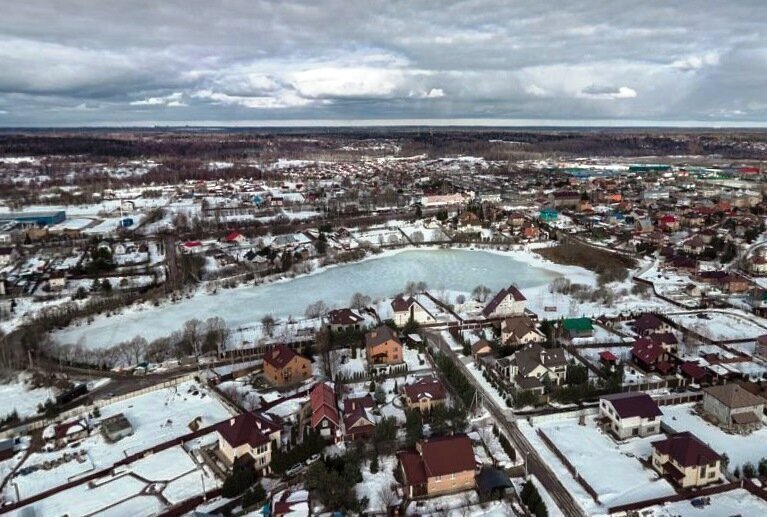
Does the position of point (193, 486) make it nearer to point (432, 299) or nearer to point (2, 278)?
point (432, 299)

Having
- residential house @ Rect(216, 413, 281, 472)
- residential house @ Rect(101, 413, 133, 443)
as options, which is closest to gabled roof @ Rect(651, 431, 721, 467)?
residential house @ Rect(216, 413, 281, 472)

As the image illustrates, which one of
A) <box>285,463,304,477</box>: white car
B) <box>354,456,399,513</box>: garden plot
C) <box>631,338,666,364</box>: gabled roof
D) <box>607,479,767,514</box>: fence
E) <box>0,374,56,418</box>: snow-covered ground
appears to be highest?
<box>631,338,666,364</box>: gabled roof

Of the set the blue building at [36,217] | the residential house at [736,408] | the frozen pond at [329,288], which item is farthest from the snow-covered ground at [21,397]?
the blue building at [36,217]

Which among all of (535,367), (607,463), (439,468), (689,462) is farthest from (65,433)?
(689,462)

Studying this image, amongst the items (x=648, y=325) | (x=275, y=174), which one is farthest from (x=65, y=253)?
(x=275, y=174)

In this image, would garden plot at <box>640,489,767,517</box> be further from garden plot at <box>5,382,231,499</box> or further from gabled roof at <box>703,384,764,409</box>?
garden plot at <box>5,382,231,499</box>

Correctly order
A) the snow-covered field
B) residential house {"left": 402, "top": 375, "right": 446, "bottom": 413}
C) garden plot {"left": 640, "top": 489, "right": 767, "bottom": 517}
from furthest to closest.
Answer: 1. residential house {"left": 402, "top": 375, "right": 446, "bottom": 413}
2. the snow-covered field
3. garden plot {"left": 640, "top": 489, "right": 767, "bottom": 517}
